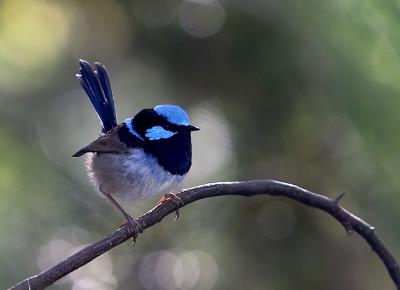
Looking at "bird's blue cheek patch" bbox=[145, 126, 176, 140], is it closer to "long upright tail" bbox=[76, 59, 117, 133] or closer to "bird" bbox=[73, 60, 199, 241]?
"bird" bbox=[73, 60, 199, 241]

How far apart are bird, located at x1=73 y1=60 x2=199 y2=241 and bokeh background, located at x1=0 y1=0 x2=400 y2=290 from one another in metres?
0.08

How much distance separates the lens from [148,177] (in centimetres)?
172

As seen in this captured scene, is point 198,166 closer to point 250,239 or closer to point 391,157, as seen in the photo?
point 250,239

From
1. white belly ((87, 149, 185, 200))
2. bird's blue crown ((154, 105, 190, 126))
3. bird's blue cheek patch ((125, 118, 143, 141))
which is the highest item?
bird's blue crown ((154, 105, 190, 126))

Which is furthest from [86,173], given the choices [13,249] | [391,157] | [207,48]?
[391,157]

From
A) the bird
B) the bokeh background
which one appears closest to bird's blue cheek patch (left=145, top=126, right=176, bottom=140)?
the bird

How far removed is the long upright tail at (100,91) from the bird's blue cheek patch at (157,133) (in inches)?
8.2

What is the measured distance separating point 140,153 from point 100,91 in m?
0.25

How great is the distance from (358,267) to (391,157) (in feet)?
2.37

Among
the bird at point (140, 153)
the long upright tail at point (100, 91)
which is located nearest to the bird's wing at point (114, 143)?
the bird at point (140, 153)

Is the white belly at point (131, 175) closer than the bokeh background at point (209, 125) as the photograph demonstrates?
Yes

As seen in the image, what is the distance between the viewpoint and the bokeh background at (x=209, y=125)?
1.85 meters

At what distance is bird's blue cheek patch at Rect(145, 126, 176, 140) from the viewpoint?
1763 millimetres

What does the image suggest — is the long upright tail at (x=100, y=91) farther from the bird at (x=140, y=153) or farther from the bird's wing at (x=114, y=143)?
the bird's wing at (x=114, y=143)
